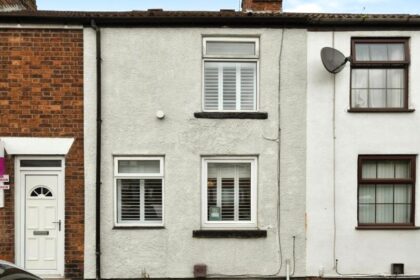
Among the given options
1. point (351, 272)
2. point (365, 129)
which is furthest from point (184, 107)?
point (351, 272)

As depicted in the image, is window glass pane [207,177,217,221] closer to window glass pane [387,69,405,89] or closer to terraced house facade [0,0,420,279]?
terraced house facade [0,0,420,279]

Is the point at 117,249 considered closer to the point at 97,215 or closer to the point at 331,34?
the point at 97,215

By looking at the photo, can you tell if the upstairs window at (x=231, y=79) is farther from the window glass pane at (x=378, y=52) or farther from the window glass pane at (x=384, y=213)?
the window glass pane at (x=384, y=213)

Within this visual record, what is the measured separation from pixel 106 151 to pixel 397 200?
5.73 metres

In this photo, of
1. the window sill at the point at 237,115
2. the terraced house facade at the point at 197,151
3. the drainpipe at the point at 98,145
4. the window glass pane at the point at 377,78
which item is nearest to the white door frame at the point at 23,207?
the terraced house facade at the point at 197,151

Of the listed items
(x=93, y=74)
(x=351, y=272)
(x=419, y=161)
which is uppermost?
(x=93, y=74)

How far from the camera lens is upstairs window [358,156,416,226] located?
7.75m

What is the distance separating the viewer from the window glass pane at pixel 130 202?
769cm

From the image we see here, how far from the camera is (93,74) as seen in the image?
751 cm

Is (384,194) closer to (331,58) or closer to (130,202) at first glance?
(331,58)

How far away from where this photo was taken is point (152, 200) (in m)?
7.70

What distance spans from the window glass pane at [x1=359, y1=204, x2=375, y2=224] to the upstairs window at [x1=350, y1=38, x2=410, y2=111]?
1943mm

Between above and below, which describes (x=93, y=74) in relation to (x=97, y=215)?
above

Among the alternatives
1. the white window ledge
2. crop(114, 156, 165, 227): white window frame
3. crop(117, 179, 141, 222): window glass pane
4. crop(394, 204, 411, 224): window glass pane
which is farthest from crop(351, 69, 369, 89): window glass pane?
the white window ledge
